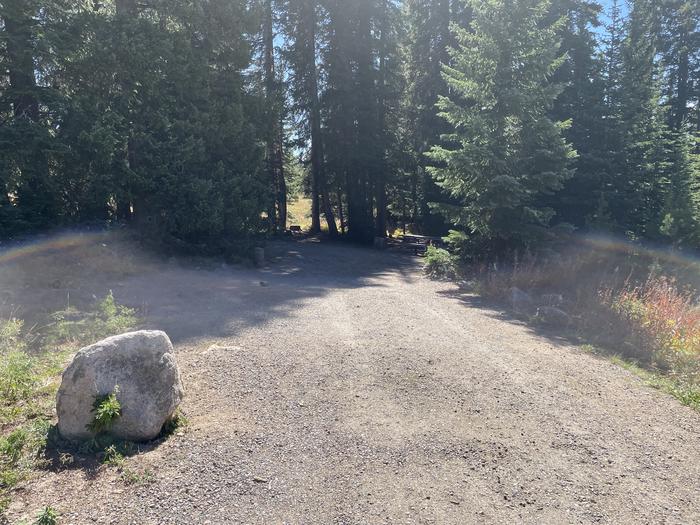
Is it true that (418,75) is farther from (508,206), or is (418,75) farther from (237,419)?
(237,419)

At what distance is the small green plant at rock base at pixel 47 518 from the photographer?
2939 millimetres

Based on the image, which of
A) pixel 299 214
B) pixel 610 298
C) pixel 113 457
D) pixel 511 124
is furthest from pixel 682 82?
pixel 113 457

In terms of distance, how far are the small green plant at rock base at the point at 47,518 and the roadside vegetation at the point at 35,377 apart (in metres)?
0.32

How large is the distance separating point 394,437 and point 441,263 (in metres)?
10.8

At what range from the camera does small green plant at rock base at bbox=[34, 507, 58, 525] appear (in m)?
2.94

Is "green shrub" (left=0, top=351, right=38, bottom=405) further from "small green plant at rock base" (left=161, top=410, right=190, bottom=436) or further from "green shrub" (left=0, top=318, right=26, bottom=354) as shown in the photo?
"small green plant at rock base" (left=161, top=410, right=190, bottom=436)

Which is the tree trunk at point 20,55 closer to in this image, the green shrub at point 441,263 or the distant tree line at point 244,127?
the distant tree line at point 244,127

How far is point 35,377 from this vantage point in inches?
202

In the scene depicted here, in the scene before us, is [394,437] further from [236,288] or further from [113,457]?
[236,288]

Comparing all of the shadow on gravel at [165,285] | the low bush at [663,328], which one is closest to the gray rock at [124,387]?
the shadow on gravel at [165,285]

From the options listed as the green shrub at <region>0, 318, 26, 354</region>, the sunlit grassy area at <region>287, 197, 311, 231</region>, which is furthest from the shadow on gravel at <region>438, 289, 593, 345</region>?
the sunlit grassy area at <region>287, 197, 311, 231</region>

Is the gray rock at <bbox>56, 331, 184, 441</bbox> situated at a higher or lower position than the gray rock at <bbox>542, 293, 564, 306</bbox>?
higher

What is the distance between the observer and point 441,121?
2470 cm

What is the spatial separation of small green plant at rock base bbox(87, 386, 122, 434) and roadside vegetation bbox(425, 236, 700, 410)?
5.54 metres
